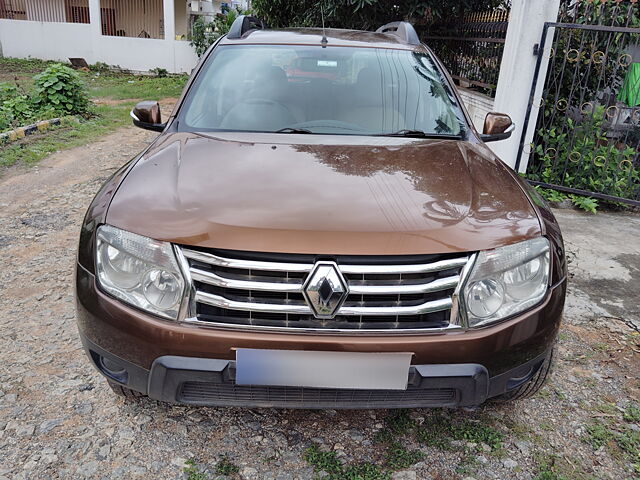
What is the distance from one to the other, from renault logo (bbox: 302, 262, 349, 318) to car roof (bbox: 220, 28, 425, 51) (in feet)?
6.18

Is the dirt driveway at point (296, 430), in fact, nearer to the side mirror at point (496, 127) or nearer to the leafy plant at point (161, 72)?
the side mirror at point (496, 127)

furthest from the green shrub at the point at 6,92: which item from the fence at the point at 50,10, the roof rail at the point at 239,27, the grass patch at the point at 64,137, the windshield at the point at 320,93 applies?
the fence at the point at 50,10

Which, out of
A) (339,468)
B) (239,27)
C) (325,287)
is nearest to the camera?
(325,287)

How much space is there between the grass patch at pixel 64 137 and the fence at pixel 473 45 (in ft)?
17.3

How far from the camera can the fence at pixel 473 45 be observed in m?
6.28

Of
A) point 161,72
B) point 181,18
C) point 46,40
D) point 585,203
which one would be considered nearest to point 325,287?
point 585,203

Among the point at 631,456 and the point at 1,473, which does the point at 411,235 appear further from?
the point at 1,473

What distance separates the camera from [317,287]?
5.58 feet

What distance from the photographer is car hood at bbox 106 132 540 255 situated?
5.70 ft

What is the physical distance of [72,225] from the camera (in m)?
4.41

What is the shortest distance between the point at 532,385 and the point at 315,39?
7.44 ft

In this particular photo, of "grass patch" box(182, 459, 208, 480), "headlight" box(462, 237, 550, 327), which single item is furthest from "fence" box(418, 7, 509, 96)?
"grass patch" box(182, 459, 208, 480)

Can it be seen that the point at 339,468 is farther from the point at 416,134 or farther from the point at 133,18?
the point at 133,18

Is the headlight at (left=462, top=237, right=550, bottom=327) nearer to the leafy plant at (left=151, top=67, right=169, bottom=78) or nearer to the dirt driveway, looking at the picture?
the dirt driveway
